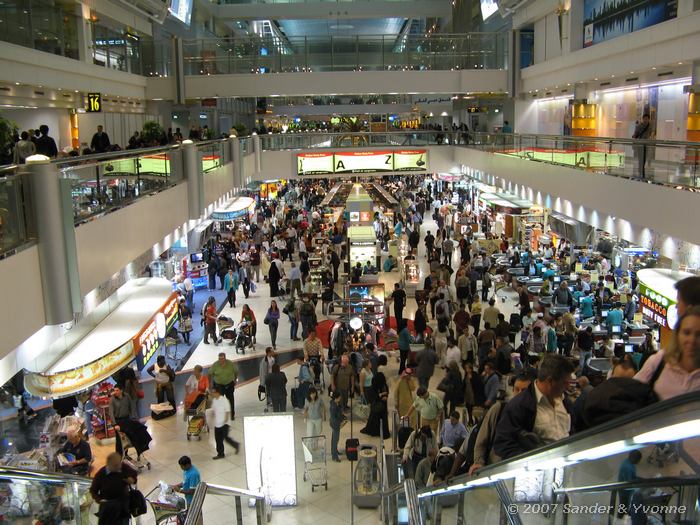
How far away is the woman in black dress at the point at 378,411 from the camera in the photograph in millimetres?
11820

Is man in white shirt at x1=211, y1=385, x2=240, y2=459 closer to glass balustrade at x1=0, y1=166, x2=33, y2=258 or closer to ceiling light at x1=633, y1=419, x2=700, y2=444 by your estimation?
glass balustrade at x1=0, y1=166, x2=33, y2=258

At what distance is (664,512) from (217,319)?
51.1ft

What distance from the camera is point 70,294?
6.82 m

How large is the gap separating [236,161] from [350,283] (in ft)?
18.0

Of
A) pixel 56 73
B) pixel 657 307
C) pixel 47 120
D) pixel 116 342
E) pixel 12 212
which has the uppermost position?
pixel 56 73

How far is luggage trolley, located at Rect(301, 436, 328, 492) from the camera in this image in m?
10.5

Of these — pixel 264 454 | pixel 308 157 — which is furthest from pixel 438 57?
pixel 264 454

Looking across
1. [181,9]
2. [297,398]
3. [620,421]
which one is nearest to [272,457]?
[297,398]

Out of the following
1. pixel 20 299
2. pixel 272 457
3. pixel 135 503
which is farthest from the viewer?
pixel 272 457

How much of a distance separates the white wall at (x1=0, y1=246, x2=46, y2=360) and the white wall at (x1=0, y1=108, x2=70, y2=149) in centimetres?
1583

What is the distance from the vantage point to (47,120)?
22766 mm

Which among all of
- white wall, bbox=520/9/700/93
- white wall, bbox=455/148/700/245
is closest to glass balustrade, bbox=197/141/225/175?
white wall, bbox=455/148/700/245

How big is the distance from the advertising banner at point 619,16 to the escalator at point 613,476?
17.1 metres

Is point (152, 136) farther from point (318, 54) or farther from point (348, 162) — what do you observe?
point (318, 54)
